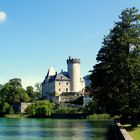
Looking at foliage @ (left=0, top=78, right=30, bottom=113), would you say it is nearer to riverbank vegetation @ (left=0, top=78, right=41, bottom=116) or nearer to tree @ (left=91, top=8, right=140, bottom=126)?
riverbank vegetation @ (left=0, top=78, right=41, bottom=116)

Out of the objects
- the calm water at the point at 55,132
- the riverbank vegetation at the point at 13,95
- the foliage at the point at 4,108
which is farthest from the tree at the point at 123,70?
the riverbank vegetation at the point at 13,95

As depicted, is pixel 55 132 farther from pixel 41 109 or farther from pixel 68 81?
pixel 68 81

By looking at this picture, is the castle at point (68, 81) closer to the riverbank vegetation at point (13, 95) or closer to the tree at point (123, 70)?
the riverbank vegetation at point (13, 95)

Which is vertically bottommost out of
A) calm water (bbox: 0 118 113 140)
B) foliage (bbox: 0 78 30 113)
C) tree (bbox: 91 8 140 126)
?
calm water (bbox: 0 118 113 140)

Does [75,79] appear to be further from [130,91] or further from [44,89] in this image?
[130,91]

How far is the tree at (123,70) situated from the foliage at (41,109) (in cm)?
7702

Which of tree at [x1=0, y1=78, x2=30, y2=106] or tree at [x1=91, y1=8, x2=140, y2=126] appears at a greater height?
tree at [x1=0, y1=78, x2=30, y2=106]

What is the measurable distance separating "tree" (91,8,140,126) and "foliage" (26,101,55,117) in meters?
77.0

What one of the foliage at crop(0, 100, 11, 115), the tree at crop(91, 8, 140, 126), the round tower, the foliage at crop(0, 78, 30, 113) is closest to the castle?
the round tower

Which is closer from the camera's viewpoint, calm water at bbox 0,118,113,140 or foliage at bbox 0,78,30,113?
calm water at bbox 0,118,113,140

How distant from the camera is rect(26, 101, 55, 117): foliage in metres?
120

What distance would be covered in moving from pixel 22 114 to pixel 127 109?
91.7m

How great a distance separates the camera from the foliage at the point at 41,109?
395 feet

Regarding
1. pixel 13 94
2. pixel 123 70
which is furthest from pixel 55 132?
pixel 13 94
